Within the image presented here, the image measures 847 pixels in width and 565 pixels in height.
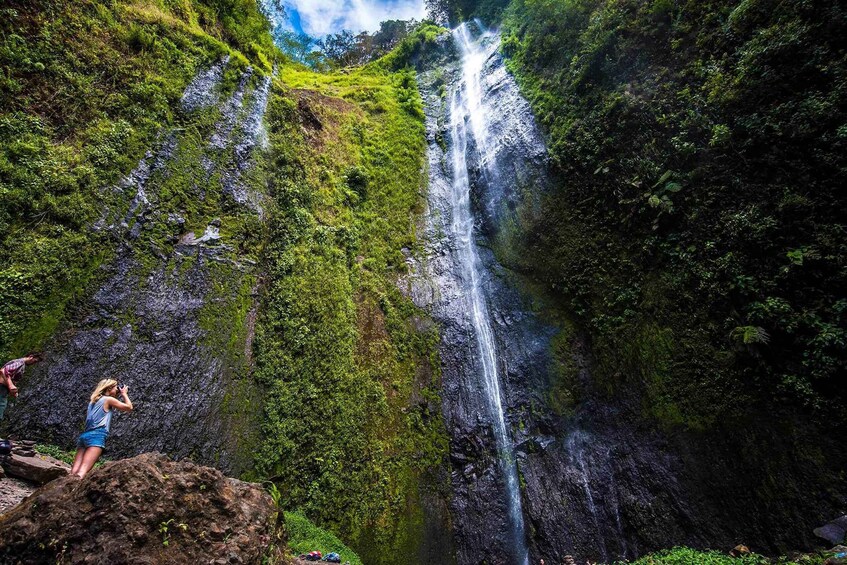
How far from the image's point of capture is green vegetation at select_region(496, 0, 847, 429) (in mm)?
6637

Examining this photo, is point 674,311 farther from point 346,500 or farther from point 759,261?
point 346,500

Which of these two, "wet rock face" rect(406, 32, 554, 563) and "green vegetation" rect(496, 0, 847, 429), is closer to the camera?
"green vegetation" rect(496, 0, 847, 429)

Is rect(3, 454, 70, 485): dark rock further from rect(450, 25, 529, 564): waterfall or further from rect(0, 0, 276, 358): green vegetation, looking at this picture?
rect(450, 25, 529, 564): waterfall

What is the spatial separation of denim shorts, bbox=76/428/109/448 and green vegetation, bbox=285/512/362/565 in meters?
4.12

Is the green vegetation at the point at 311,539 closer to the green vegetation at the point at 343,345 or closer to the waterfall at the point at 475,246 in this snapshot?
the green vegetation at the point at 343,345

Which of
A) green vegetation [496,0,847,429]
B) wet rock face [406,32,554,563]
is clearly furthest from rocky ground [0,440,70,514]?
green vegetation [496,0,847,429]

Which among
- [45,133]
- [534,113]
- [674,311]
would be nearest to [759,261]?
[674,311]

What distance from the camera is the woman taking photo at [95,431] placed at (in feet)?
16.3

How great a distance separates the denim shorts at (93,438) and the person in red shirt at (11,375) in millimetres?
1786

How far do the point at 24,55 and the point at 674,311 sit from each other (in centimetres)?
1577

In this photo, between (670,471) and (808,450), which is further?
(670,471)

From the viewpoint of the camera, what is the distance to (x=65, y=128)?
838 centimetres

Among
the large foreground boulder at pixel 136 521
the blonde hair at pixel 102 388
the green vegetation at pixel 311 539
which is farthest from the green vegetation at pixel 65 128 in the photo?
the green vegetation at pixel 311 539

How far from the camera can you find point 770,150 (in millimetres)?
7488
